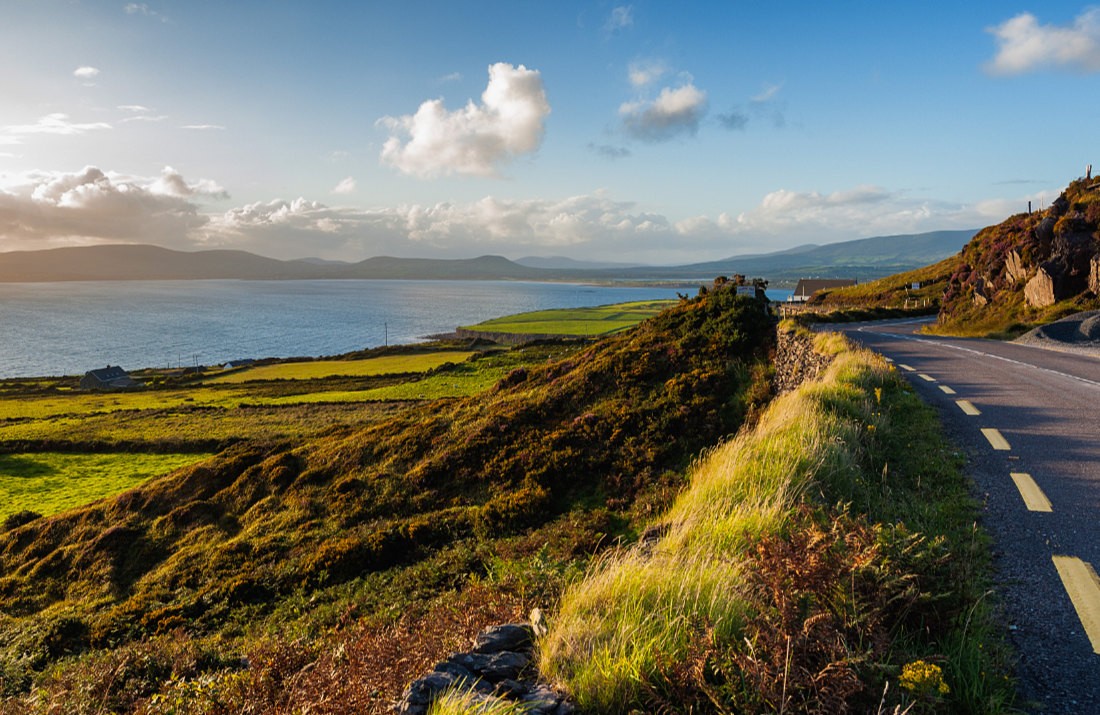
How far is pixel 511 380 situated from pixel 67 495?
23.2 metres

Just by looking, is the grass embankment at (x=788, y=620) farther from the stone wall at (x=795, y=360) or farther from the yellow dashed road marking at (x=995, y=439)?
the stone wall at (x=795, y=360)

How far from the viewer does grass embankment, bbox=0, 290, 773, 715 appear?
569 centimetres

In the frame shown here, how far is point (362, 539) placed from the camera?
13.0 metres

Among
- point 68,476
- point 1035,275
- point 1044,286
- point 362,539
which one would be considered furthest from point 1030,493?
point 68,476

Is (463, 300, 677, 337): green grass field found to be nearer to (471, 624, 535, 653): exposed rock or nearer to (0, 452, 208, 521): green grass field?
(0, 452, 208, 521): green grass field

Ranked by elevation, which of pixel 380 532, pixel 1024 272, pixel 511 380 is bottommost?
pixel 380 532

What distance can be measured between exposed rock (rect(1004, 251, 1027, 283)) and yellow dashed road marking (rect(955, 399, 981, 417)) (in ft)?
110

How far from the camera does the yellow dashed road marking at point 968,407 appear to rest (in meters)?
10.8

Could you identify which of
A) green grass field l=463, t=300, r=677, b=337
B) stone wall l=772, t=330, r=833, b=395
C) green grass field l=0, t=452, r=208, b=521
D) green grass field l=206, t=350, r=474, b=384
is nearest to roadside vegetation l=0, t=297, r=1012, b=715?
stone wall l=772, t=330, r=833, b=395

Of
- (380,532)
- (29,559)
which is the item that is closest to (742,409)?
(380,532)

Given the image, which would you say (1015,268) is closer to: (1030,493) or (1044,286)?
(1044,286)

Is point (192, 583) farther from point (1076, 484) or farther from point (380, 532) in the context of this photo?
point (1076, 484)

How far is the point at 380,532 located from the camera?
1298 cm

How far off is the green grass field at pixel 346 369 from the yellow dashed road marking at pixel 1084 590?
66.6 meters
